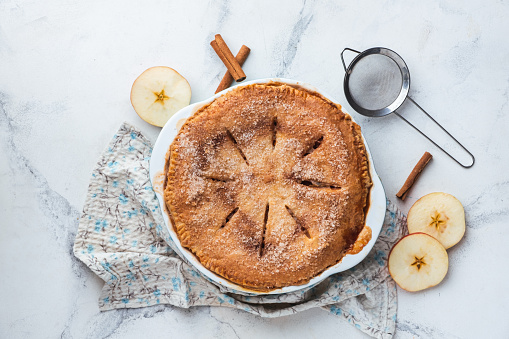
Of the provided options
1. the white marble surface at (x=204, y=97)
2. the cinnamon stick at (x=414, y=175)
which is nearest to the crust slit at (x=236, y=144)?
the white marble surface at (x=204, y=97)

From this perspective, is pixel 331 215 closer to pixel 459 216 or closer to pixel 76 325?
pixel 459 216

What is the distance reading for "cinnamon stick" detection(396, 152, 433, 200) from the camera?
2.54 meters

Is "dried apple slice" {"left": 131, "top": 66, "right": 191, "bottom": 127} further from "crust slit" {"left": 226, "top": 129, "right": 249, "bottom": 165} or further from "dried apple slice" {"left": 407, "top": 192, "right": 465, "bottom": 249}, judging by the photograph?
"dried apple slice" {"left": 407, "top": 192, "right": 465, "bottom": 249}

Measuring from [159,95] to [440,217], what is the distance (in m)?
1.63

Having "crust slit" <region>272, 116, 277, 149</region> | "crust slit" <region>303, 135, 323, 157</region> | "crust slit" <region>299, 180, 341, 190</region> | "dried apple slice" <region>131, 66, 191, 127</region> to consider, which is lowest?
"crust slit" <region>299, 180, 341, 190</region>

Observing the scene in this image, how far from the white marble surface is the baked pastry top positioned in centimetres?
38

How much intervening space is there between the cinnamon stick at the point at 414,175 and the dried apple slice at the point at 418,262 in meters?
0.23

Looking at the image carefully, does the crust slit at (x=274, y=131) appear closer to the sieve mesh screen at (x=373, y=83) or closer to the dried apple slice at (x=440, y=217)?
the sieve mesh screen at (x=373, y=83)

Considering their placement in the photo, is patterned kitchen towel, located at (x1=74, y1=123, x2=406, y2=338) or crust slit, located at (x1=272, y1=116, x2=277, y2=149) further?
patterned kitchen towel, located at (x1=74, y1=123, x2=406, y2=338)

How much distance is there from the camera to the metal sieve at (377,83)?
254 centimetres

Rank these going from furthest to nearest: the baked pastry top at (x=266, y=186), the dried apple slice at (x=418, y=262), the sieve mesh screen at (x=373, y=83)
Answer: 1. the sieve mesh screen at (x=373, y=83)
2. the dried apple slice at (x=418, y=262)
3. the baked pastry top at (x=266, y=186)

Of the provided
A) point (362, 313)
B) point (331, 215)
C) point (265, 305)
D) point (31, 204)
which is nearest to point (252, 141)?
point (331, 215)

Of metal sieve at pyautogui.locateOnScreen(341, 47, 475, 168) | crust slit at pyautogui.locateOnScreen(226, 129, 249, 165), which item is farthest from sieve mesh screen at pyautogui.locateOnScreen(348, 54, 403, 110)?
Answer: crust slit at pyautogui.locateOnScreen(226, 129, 249, 165)

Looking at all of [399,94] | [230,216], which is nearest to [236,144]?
[230,216]
